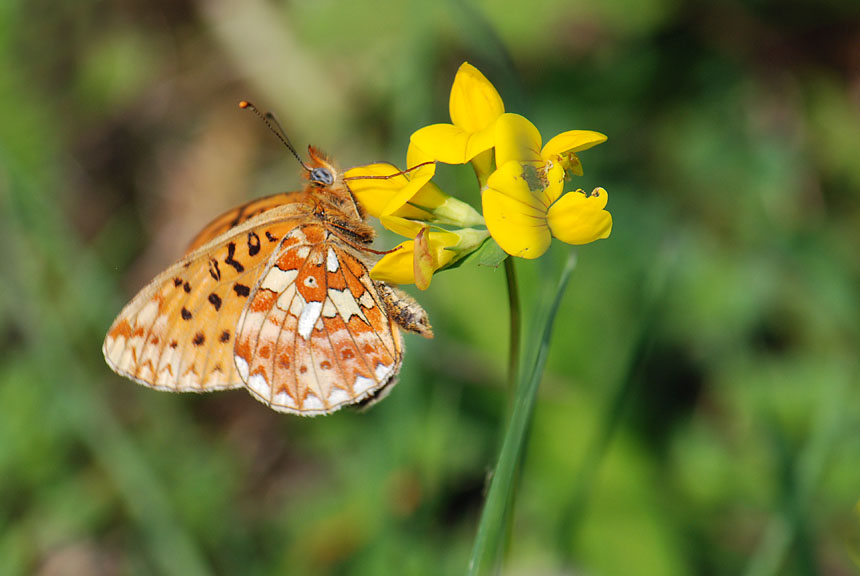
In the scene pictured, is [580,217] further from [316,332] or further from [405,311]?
[316,332]

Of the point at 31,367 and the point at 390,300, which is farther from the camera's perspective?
the point at 31,367

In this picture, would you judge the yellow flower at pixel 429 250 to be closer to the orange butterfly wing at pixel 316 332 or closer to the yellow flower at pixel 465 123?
the yellow flower at pixel 465 123

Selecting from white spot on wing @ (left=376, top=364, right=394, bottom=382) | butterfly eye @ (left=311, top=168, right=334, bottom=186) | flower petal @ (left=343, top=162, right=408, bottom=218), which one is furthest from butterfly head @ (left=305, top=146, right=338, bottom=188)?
white spot on wing @ (left=376, top=364, right=394, bottom=382)

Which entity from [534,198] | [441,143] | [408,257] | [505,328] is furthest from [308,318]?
[505,328]

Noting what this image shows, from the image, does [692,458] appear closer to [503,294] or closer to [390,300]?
[503,294]

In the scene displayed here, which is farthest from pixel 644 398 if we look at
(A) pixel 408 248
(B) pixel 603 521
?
(A) pixel 408 248

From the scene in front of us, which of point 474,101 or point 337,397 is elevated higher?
point 474,101

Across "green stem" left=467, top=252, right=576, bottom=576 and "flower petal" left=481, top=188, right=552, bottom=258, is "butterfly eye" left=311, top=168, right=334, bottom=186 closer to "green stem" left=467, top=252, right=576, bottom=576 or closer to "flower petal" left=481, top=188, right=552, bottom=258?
"flower petal" left=481, top=188, right=552, bottom=258
